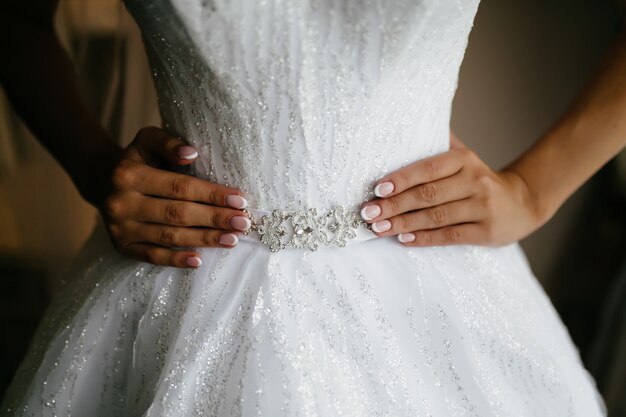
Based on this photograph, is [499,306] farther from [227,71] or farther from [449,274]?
[227,71]

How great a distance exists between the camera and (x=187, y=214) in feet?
1.70

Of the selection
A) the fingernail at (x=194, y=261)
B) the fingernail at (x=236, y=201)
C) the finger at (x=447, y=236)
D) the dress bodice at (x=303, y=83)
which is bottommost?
the fingernail at (x=194, y=261)

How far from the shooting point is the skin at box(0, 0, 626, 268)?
20.5 inches

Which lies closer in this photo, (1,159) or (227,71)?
(227,71)

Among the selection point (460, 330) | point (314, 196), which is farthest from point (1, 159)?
point (460, 330)

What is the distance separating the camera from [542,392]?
0.54m

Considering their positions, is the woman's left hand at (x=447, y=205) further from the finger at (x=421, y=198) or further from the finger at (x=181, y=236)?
the finger at (x=181, y=236)

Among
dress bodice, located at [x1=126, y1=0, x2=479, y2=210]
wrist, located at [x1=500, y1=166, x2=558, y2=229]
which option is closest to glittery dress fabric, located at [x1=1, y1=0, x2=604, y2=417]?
dress bodice, located at [x1=126, y1=0, x2=479, y2=210]

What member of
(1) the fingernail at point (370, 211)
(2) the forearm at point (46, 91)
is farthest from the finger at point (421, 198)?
(2) the forearm at point (46, 91)

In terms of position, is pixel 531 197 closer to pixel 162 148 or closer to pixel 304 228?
pixel 304 228

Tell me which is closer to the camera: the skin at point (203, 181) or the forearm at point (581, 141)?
the skin at point (203, 181)

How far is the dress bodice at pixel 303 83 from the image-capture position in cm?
44

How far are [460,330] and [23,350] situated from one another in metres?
1.16

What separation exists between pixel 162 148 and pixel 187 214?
0.08 meters
